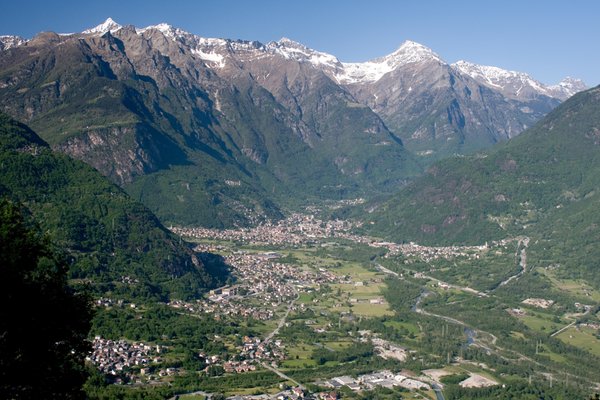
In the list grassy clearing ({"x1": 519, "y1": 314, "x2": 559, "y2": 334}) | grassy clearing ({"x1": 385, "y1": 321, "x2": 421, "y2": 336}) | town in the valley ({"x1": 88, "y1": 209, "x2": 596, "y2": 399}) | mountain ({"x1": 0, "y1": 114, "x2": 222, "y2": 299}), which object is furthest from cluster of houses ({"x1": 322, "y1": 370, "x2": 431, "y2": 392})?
mountain ({"x1": 0, "y1": 114, "x2": 222, "y2": 299})

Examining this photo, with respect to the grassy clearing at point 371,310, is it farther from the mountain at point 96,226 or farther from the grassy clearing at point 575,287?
the grassy clearing at point 575,287

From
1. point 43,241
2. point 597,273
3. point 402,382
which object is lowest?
point 402,382

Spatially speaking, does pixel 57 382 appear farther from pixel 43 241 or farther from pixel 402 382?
pixel 402 382

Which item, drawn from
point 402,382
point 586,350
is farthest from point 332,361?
point 586,350

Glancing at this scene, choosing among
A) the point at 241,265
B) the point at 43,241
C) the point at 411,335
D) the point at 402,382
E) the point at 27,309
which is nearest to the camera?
the point at 27,309

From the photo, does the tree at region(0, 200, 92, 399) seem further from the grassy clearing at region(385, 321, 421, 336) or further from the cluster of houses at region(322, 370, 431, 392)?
the grassy clearing at region(385, 321, 421, 336)
